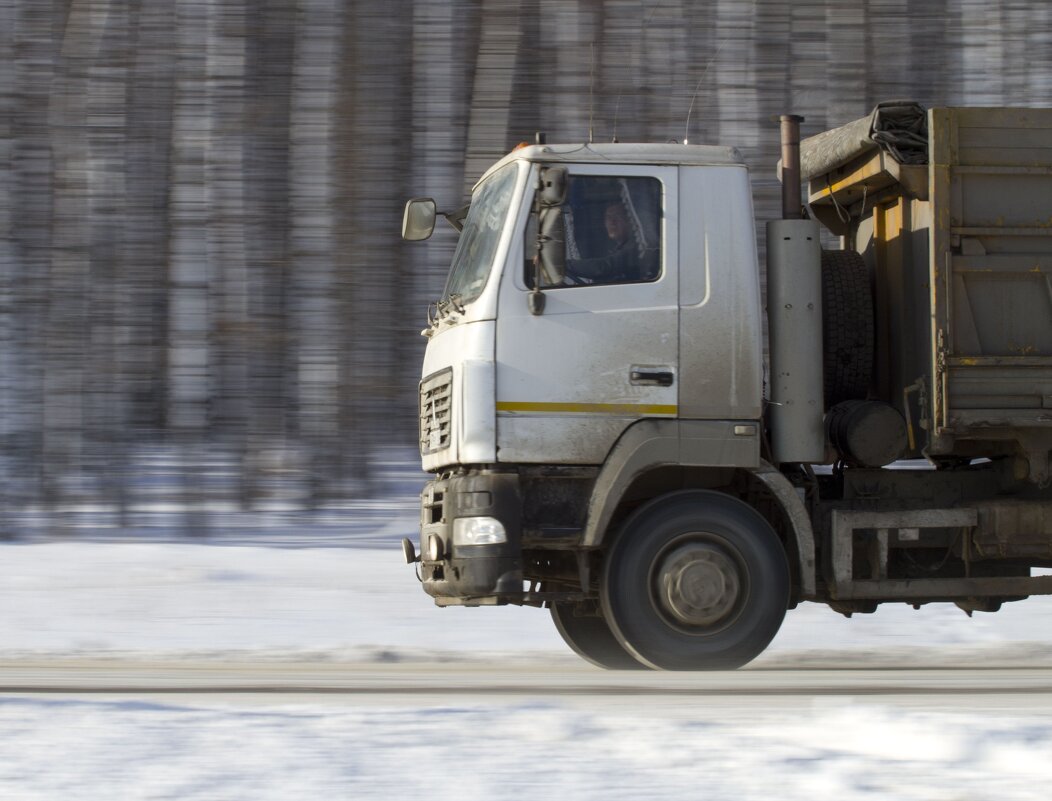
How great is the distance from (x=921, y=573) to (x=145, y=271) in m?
7.47

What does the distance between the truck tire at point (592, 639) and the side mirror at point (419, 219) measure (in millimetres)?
2221

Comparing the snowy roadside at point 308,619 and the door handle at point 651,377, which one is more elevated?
the door handle at point 651,377

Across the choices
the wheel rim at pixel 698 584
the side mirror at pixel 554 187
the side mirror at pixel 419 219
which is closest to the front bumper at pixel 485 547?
the wheel rim at pixel 698 584

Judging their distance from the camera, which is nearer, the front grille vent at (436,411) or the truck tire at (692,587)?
the truck tire at (692,587)

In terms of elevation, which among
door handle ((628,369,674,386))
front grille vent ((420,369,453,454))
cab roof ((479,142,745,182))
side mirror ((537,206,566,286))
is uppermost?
cab roof ((479,142,745,182))

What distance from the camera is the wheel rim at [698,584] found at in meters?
7.39


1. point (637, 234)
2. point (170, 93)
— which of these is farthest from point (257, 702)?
point (170, 93)

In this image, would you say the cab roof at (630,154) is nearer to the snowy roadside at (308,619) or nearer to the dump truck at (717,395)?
the dump truck at (717,395)

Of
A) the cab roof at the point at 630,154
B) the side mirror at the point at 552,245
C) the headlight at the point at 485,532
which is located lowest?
the headlight at the point at 485,532

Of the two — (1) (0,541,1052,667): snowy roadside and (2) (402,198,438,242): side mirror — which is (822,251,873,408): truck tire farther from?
(2) (402,198,438,242): side mirror

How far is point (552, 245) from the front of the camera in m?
7.27

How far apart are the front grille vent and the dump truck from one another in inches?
1.0

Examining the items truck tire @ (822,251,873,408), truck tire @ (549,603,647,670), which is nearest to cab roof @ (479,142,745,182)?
truck tire @ (822,251,873,408)

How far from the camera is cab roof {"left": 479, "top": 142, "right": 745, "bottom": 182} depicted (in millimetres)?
7504
